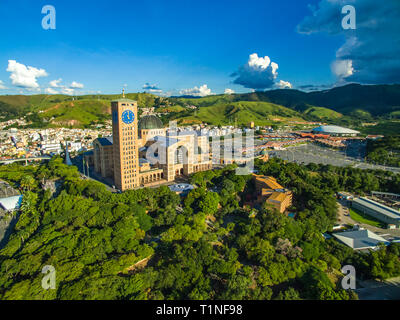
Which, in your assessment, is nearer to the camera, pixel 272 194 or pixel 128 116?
pixel 272 194

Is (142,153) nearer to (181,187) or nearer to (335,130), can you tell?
(181,187)

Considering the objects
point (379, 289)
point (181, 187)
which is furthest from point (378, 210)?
point (181, 187)

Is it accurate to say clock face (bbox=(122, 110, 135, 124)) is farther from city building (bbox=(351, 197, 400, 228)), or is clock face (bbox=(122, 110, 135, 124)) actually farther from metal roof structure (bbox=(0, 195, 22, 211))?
city building (bbox=(351, 197, 400, 228))

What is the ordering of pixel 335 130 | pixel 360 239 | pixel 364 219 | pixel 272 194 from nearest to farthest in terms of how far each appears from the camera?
pixel 360 239
pixel 272 194
pixel 364 219
pixel 335 130

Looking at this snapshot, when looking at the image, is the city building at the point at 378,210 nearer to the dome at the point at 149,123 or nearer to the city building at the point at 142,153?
the city building at the point at 142,153

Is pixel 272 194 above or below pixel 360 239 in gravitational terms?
above

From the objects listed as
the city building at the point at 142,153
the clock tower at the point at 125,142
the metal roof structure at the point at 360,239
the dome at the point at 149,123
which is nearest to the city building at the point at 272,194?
the metal roof structure at the point at 360,239
